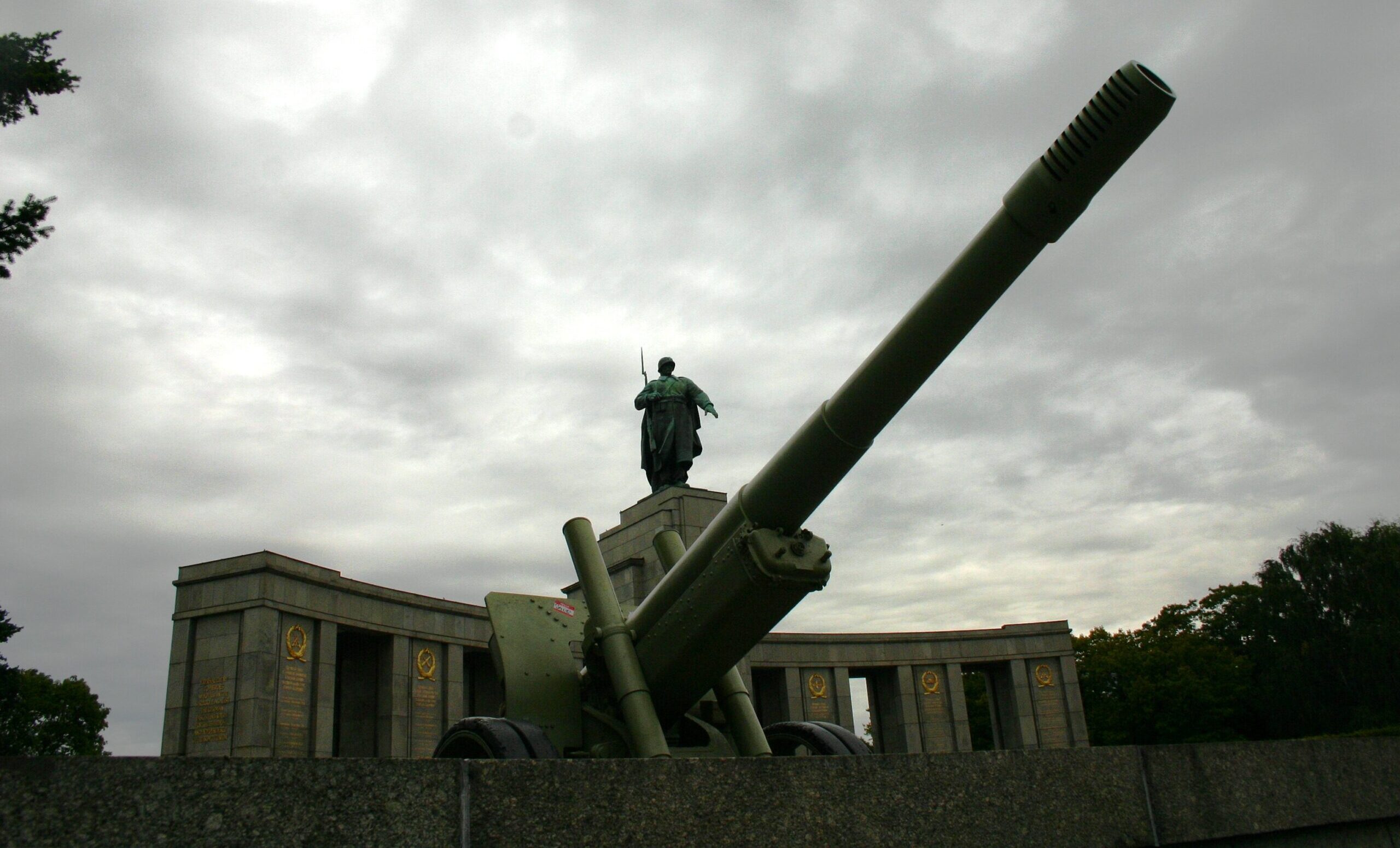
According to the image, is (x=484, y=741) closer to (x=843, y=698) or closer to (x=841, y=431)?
(x=841, y=431)

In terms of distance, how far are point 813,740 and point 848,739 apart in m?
0.25

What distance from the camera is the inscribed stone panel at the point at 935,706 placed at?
22797 millimetres

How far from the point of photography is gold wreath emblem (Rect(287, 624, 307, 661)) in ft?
47.0

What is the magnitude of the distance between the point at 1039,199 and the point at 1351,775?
3597 mm

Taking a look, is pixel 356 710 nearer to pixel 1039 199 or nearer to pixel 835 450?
pixel 835 450

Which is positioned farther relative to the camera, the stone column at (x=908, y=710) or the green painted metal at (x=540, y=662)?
the stone column at (x=908, y=710)

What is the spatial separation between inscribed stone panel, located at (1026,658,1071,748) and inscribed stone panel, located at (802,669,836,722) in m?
5.78

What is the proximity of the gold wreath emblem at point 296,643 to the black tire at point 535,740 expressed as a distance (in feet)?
31.4

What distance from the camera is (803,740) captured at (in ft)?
22.4

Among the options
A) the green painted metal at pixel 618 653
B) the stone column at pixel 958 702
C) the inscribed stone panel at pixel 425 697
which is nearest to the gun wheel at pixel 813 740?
the green painted metal at pixel 618 653

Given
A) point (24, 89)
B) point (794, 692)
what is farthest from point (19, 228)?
point (794, 692)

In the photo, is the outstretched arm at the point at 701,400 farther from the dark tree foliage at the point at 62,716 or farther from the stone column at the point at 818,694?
the dark tree foliage at the point at 62,716

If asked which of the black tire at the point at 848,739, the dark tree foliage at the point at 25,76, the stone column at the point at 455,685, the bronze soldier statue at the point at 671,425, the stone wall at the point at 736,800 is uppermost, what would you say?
the dark tree foliage at the point at 25,76

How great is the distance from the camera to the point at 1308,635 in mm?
41531
